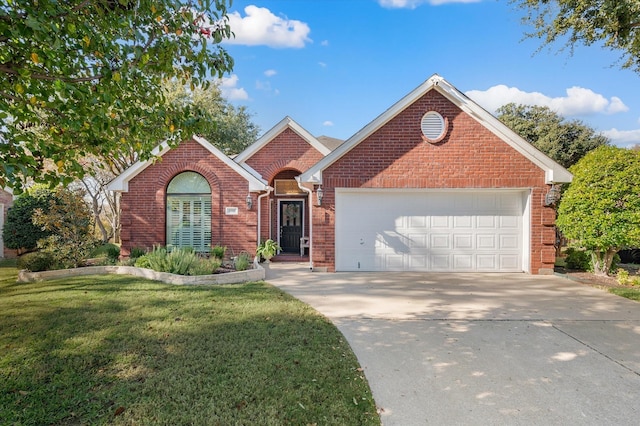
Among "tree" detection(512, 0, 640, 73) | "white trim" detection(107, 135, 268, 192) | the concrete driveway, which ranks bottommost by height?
the concrete driveway

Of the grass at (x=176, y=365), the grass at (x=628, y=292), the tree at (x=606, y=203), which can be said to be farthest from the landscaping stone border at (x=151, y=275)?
the tree at (x=606, y=203)

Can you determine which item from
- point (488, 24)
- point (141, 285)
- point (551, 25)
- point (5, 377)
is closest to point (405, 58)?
point (488, 24)

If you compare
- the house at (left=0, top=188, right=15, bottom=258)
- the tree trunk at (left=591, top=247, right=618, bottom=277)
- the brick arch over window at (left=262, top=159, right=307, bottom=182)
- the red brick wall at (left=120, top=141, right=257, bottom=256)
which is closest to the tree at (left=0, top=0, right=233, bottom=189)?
the red brick wall at (left=120, top=141, right=257, bottom=256)

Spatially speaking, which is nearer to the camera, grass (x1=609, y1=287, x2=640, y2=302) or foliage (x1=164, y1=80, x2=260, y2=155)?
grass (x1=609, y1=287, x2=640, y2=302)

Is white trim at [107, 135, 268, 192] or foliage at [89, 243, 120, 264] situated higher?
white trim at [107, 135, 268, 192]

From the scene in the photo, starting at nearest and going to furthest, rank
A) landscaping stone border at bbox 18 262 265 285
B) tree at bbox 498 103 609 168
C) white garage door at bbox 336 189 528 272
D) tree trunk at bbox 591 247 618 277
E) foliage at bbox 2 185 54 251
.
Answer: landscaping stone border at bbox 18 262 265 285 → tree trunk at bbox 591 247 618 277 → white garage door at bbox 336 189 528 272 → foliage at bbox 2 185 54 251 → tree at bbox 498 103 609 168

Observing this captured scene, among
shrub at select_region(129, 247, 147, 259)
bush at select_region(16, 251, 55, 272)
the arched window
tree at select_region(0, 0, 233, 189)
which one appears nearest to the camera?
tree at select_region(0, 0, 233, 189)

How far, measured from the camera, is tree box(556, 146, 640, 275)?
8789 millimetres

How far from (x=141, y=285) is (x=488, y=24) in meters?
13.5

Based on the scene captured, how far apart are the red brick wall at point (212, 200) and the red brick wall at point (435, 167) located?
341 centimetres

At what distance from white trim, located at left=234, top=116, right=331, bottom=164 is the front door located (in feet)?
8.87

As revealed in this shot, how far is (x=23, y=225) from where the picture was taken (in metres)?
14.3

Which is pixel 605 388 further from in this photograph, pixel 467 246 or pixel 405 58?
pixel 405 58

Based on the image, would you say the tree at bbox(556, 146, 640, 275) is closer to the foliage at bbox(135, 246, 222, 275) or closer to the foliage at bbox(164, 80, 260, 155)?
the foliage at bbox(135, 246, 222, 275)
